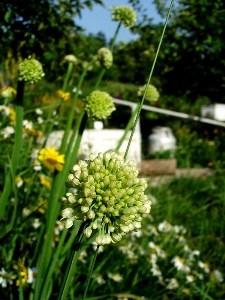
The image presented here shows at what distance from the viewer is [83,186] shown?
713 mm

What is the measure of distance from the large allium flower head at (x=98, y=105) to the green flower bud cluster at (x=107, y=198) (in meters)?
0.44

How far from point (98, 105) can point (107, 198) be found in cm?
55

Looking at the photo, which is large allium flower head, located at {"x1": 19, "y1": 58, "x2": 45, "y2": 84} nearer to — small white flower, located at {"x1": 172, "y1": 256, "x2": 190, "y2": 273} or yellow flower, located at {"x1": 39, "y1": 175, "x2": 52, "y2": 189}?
yellow flower, located at {"x1": 39, "y1": 175, "x2": 52, "y2": 189}

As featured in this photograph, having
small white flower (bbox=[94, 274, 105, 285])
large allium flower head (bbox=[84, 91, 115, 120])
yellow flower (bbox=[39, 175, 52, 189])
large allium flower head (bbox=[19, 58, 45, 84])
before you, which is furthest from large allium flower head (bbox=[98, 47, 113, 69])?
small white flower (bbox=[94, 274, 105, 285])

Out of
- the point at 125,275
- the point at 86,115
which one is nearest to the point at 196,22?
the point at 125,275

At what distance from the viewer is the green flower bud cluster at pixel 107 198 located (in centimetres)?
70

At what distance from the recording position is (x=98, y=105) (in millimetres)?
1213

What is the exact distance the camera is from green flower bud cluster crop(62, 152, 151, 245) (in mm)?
704

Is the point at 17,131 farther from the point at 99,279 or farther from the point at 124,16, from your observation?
the point at 99,279

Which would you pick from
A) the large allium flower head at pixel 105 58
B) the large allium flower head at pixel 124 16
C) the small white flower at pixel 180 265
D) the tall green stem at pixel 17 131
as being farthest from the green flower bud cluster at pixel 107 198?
the small white flower at pixel 180 265

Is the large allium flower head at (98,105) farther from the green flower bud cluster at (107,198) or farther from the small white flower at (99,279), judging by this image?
the small white flower at (99,279)

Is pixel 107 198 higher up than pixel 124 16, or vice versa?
pixel 124 16

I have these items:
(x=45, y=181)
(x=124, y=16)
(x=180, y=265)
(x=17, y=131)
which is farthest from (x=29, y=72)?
(x=180, y=265)

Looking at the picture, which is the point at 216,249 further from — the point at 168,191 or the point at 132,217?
the point at 132,217
